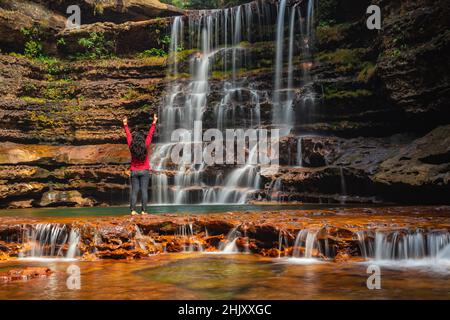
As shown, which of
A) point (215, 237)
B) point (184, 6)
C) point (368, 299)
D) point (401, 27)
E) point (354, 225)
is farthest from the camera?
point (184, 6)

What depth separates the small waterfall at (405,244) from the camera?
6613 mm

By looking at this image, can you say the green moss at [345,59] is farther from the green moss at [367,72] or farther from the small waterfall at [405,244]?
the small waterfall at [405,244]

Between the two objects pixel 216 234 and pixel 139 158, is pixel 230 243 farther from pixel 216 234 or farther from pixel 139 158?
pixel 139 158

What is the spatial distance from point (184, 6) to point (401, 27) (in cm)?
2015

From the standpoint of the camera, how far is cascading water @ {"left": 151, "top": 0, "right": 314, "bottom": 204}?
1606 cm

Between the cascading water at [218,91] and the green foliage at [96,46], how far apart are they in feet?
12.7

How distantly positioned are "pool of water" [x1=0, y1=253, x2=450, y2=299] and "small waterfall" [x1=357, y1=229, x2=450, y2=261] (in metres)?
0.33

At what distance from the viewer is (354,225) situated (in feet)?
23.7

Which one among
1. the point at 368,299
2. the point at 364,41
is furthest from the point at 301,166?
the point at 368,299

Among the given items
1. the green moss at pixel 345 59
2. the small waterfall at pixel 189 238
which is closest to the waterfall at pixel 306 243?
the small waterfall at pixel 189 238

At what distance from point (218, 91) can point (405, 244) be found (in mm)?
14102

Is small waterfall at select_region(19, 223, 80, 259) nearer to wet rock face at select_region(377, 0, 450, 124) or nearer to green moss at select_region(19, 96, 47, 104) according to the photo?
wet rock face at select_region(377, 0, 450, 124)

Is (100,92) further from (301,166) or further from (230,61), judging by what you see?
(301,166)

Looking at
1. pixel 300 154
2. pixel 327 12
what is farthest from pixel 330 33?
pixel 300 154
